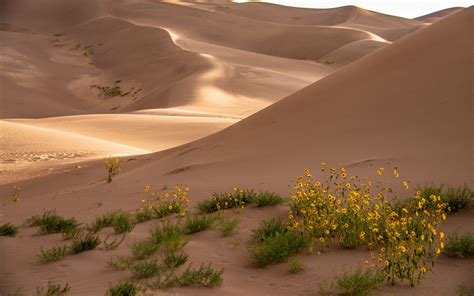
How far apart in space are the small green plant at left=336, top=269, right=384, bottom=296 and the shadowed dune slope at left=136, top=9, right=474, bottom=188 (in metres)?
3.00

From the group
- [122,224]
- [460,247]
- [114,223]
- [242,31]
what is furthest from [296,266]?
[242,31]

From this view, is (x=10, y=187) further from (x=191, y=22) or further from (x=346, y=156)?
(x=191, y=22)

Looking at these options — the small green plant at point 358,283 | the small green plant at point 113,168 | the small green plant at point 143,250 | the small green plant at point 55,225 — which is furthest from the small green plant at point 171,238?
the small green plant at point 113,168

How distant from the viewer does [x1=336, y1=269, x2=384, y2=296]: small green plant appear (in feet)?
12.3

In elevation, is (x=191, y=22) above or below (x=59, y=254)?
above

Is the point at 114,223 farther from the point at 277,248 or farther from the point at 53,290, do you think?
the point at 277,248

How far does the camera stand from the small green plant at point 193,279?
4.04 metres

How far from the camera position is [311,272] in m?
4.32

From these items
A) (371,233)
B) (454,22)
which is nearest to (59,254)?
(371,233)

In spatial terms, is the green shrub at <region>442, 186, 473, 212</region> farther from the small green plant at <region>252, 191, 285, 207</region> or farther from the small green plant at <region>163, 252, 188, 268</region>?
the small green plant at <region>163, 252, 188, 268</region>

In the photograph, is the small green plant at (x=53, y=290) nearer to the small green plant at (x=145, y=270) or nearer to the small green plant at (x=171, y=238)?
the small green plant at (x=145, y=270)

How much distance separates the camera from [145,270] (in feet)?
13.9

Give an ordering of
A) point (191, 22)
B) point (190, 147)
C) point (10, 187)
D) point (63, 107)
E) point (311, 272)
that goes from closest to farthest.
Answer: point (311, 272) → point (10, 187) → point (190, 147) → point (63, 107) → point (191, 22)

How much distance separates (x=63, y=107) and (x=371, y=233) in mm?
35347
